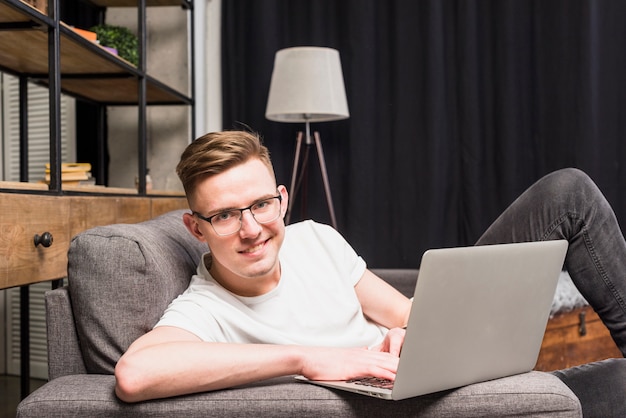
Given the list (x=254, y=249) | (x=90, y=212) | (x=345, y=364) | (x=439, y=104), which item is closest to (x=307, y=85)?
(x=439, y=104)

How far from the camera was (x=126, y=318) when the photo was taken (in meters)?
1.26

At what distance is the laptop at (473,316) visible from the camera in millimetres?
1021

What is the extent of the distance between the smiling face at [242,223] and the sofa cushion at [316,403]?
0.30m

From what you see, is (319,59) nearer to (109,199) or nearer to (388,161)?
Answer: (388,161)

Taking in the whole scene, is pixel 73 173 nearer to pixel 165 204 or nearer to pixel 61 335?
pixel 165 204

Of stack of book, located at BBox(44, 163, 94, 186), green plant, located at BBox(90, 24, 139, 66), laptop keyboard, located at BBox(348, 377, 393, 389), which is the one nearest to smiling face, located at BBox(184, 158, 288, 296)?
laptop keyboard, located at BBox(348, 377, 393, 389)

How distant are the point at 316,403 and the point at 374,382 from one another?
0.32ft

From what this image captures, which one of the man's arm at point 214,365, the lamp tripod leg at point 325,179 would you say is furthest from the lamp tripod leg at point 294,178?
the man's arm at point 214,365

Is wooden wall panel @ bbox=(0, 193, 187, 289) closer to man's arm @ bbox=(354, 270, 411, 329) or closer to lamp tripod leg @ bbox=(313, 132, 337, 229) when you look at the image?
man's arm @ bbox=(354, 270, 411, 329)

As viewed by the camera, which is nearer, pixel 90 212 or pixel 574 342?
pixel 90 212

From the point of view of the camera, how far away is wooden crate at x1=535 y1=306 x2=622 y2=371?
2520mm

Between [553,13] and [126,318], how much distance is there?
9.06 feet

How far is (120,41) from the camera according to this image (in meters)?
2.91

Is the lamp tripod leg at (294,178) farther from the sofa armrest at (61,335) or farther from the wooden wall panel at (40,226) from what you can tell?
the sofa armrest at (61,335)
